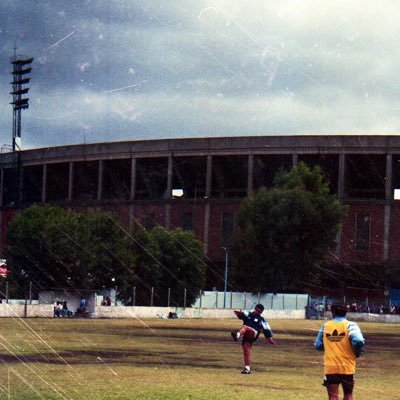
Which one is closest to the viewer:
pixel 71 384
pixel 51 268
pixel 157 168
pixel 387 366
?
pixel 71 384

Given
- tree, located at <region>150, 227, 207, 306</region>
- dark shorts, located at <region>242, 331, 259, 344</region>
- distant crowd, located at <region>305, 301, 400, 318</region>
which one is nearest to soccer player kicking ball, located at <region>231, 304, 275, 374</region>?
dark shorts, located at <region>242, 331, 259, 344</region>

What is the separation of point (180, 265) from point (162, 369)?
2097 inches

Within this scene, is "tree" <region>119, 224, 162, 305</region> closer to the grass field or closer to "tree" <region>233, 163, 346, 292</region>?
"tree" <region>233, 163, 346, 292</region>

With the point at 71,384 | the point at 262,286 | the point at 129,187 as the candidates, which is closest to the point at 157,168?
the point at 129,187

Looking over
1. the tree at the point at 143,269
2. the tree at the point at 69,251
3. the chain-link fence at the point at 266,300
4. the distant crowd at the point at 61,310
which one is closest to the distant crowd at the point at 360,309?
the chain-link fence at the point at 266,300

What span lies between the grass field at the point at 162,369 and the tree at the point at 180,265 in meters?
36.4

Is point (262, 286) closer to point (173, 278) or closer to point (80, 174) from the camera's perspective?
point (173, 278)

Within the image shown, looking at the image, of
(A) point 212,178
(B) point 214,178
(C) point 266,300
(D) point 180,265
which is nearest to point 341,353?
(D) point 180,265

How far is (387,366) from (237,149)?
6580 centimetres

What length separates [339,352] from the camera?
12859 mm

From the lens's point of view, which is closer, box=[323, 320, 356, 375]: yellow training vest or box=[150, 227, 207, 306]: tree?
box=[323, 320, 356, 375]: yellow training vest

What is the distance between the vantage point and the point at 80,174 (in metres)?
100

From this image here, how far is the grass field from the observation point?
1728 centimetres

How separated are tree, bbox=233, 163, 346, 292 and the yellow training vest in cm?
6926
